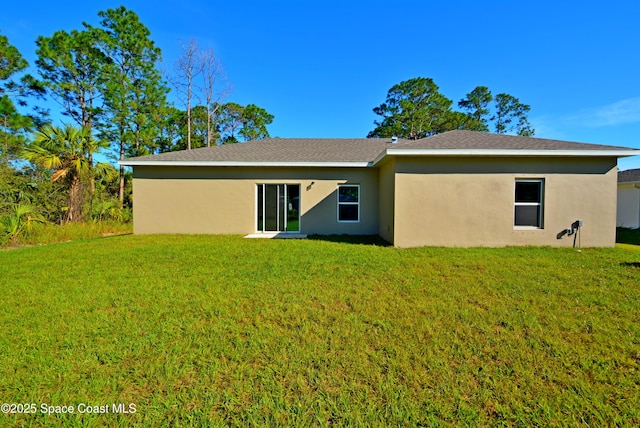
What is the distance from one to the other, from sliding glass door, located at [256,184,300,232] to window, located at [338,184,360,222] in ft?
5.71

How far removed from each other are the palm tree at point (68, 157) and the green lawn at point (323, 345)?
7.60m

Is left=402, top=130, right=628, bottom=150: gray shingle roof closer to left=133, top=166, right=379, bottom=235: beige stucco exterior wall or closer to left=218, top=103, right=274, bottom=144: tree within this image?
left=133, top=166, right=379, bottom=235: beige stucco exterior wall

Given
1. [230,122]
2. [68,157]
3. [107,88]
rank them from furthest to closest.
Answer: [230,122] → [107,88] → [68,157]

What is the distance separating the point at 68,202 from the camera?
38.8 feet

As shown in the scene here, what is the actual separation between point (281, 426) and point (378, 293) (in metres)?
2.83

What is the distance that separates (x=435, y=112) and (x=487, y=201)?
23754 mm

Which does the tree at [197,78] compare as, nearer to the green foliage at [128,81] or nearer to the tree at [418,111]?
the green foliage at [128,81]

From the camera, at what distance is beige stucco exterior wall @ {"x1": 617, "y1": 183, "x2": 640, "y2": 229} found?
14.1 meters

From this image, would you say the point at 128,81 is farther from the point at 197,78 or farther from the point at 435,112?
the point at 435,112

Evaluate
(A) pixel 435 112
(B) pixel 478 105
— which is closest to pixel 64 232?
(A) pixel 435 112

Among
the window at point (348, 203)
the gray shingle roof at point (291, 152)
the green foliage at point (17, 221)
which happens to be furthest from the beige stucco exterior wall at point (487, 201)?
the green foliage at point (17, 221)

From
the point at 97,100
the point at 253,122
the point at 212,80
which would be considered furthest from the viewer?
the point at 253,122

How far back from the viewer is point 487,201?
27.3ft

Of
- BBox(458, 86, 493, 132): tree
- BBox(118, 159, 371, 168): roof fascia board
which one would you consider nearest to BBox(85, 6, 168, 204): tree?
BBox(118, 159, 371, 168): roof fascia board
